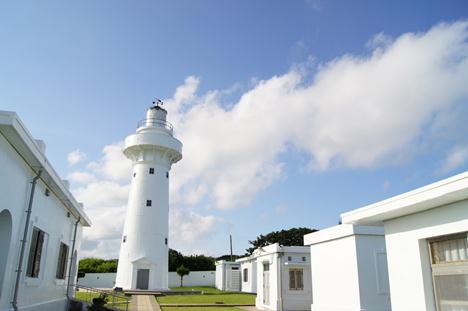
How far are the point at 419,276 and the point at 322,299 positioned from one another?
632cm

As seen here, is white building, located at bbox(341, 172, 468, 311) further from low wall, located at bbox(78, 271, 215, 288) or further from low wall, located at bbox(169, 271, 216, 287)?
low wall, located at bbox(169, 271, 216, 287)

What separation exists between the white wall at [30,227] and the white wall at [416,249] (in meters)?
6.91

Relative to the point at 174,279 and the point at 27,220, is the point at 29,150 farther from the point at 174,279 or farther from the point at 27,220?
the point at 174,279

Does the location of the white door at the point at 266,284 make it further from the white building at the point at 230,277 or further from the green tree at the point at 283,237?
the green tree at the point at 283,237

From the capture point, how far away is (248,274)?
3262 cm

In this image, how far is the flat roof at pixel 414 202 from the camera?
18.7 ft

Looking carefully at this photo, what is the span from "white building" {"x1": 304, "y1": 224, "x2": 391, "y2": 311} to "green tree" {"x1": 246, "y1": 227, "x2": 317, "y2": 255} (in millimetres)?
35348

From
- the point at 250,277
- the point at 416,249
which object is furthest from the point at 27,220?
the point at 250,277

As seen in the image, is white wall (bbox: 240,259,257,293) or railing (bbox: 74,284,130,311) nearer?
railing (bbox: 74,284,130,311)

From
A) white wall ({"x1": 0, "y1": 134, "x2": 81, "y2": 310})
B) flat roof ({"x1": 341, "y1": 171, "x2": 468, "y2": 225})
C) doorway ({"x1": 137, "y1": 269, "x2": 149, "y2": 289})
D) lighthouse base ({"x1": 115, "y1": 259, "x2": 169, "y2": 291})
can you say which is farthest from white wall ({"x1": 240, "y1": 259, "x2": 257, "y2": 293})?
flat roof ({"x1": 341, "y1": 171, "x2": 468, "y2": 225})

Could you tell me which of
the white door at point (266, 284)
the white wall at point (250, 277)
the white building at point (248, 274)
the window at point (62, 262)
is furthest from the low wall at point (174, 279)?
the window at point (62, 262)

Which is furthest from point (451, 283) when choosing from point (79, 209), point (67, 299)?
point (67, 299)

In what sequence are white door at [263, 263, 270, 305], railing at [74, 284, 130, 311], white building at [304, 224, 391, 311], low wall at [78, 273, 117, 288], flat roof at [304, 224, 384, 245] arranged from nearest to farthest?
white building at [304, 224, 391, 311], flat roof at [304, 224, 384, 245], railing at [74, 284, 130, 311], white door at [263, 263, 270, 305], low wall at [78, 273, 117, 288]

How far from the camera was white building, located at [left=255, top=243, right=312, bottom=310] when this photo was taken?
17.0m
